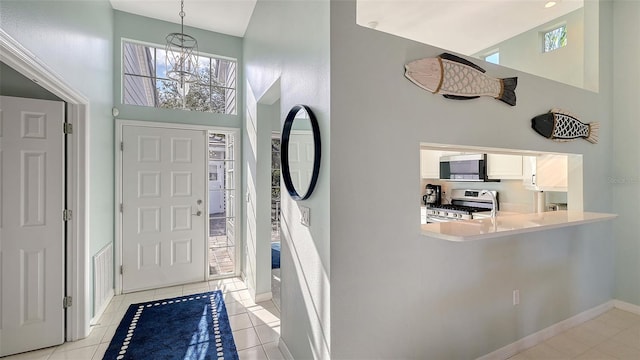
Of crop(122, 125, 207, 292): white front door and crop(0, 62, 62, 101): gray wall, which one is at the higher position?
crop(0, 62, 62, 101): gray wall

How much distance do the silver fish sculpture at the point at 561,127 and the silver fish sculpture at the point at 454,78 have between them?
0.57 meters

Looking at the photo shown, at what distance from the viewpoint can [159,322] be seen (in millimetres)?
2670

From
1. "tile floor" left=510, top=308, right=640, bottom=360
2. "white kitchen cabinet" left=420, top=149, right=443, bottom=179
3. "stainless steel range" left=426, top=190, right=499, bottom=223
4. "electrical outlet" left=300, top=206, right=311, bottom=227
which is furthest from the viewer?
"white kitchen cabinet" left=420, top=149, right=443, bottom=179

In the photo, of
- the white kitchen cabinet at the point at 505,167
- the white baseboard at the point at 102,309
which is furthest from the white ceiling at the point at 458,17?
the white baseboard at the point at 102,309

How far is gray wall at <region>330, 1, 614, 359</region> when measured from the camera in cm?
155

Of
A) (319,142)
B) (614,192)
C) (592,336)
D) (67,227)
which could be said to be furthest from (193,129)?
(614,192)

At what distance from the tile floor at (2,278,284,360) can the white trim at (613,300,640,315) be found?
11.6 ft

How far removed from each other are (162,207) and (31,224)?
1329 millimetres

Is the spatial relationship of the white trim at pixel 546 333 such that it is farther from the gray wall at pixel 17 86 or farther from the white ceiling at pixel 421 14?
the gray wall at pixel 17 86

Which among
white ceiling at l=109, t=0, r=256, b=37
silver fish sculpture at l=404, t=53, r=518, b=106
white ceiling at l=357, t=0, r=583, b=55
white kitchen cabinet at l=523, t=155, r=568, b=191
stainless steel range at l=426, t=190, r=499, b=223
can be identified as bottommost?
stainless steel range at l=426, t=190, r=499, b=223

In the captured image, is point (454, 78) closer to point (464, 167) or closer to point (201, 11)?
point (464, 167)

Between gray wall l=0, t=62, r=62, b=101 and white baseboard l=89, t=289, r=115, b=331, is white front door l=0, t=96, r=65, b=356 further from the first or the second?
white baseboard l=89, t=289, r=115, b=331

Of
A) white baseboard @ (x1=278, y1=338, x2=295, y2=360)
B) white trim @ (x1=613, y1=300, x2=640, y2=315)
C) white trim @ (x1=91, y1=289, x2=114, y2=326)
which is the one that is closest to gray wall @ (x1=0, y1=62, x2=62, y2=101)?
white trim @ (x1=91, y1=289, x2=114, y2=326)

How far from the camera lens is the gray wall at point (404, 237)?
1546mm
